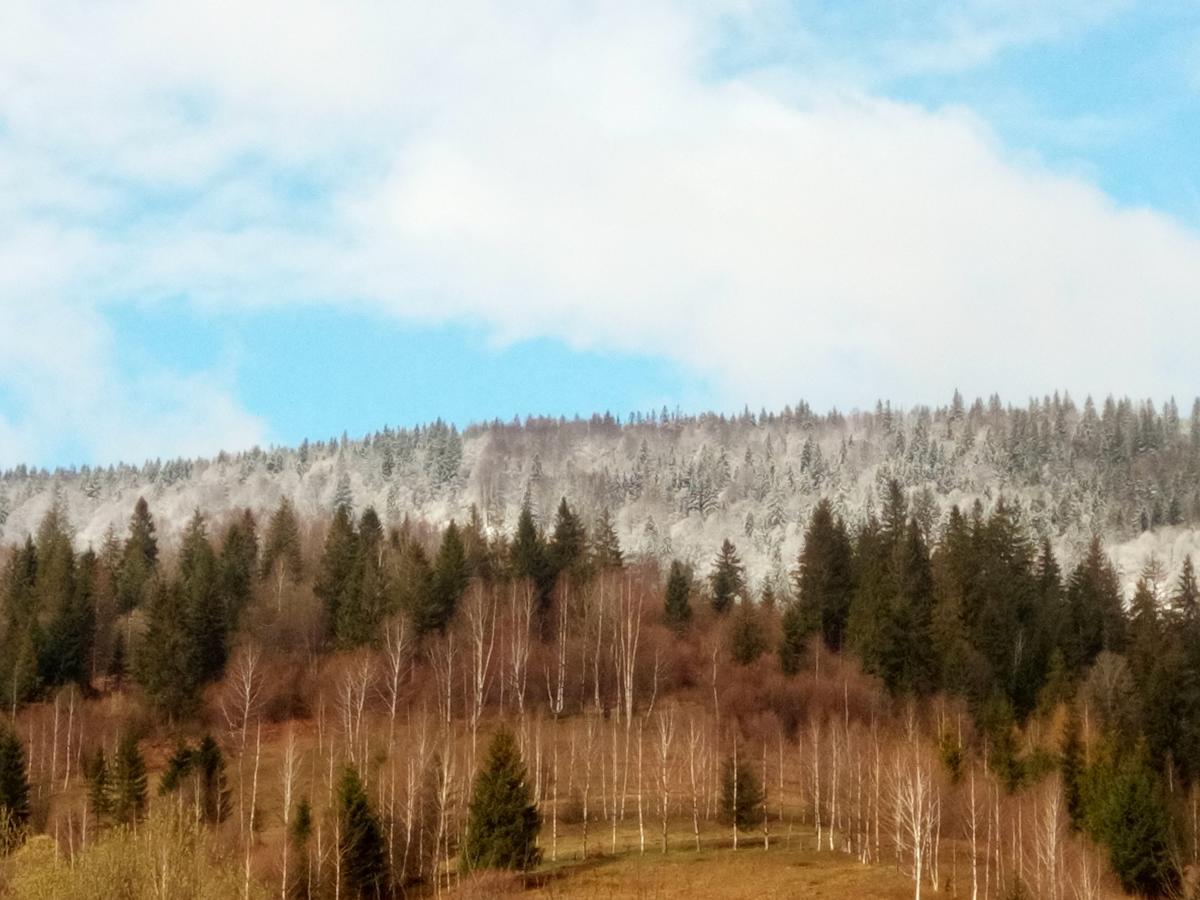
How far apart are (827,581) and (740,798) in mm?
38241

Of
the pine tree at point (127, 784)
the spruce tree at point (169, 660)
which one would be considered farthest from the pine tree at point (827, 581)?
the pine tree at point (127, 784)

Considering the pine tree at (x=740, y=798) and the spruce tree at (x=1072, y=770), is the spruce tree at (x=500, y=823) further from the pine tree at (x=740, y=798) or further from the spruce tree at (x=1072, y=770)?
the spruce tree at (x=1072, y=770)

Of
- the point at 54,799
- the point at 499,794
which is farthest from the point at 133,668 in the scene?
the point at 499,794

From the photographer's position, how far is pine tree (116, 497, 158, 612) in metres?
115

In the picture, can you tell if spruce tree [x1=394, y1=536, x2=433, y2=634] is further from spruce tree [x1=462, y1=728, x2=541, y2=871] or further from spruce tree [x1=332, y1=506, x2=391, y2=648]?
spruce tree [x1=462, y1=728, x2=541, y2=871]

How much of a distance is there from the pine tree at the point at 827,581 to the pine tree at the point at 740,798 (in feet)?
109

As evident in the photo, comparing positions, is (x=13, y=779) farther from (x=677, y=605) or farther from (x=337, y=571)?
(x=677, y=605)

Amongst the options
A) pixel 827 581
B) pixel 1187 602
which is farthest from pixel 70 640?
pixel 1187 602

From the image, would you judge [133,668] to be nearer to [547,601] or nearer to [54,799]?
[54,799]

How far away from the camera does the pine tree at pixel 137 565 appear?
11519 cm

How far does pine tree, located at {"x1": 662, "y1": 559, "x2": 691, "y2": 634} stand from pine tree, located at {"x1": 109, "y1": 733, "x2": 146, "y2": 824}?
4404cm

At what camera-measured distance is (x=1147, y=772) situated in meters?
75.7

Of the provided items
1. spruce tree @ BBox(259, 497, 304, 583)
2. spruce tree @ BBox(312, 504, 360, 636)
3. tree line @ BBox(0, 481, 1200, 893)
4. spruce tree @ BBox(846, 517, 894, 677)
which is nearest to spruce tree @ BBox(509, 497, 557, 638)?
tree line @ BBox(0, 481, 1200, 893)

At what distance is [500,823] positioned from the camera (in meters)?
64.3
